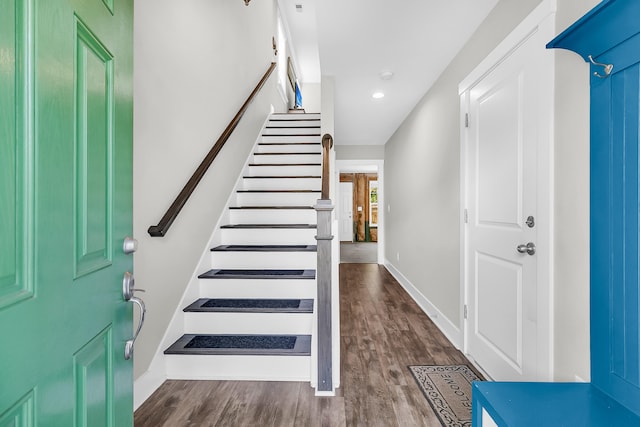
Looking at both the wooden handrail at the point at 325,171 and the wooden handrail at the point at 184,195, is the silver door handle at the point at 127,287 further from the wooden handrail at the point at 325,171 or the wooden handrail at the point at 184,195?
the wooden handrail at the point at 325,171

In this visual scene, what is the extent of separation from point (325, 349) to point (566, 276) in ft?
3.87

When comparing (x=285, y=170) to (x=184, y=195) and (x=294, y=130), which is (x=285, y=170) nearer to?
Result: (x=294, y=130)

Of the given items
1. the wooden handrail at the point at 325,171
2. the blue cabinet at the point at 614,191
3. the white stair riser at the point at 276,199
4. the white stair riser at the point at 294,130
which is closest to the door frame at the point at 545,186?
the blue cabinet at the point at 614,191

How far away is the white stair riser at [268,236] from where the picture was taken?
111 inches

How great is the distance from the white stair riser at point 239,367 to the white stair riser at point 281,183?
6.31ft

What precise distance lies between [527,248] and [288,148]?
3.08 meters

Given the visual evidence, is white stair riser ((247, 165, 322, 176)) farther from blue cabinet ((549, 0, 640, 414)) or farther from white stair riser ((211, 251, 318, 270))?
blue cabinet ((549, 0, 640, 414))

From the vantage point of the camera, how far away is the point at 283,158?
3.94 meters

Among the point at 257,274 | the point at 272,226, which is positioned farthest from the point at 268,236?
the point at 257,274

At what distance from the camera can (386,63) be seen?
2725 millimetres

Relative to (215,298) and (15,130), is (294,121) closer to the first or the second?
(215,298)

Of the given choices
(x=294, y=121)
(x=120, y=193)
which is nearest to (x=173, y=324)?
(x=120, y=193)

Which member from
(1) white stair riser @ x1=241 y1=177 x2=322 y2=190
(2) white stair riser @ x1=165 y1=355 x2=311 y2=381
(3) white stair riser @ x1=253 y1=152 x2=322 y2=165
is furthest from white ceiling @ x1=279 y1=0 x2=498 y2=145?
(2) white stair riser @ x1=165 y1=355 x2=311 y2=381

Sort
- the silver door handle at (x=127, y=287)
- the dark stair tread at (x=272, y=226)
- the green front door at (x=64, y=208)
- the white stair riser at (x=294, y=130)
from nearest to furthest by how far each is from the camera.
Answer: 1. the green front door at (x=64, y=208)
2. the silver door handle at (x=127, y=287)
3. the dark stair tread at (x=272, y=226)
4. the white stair riser at (x=294, y=130)
